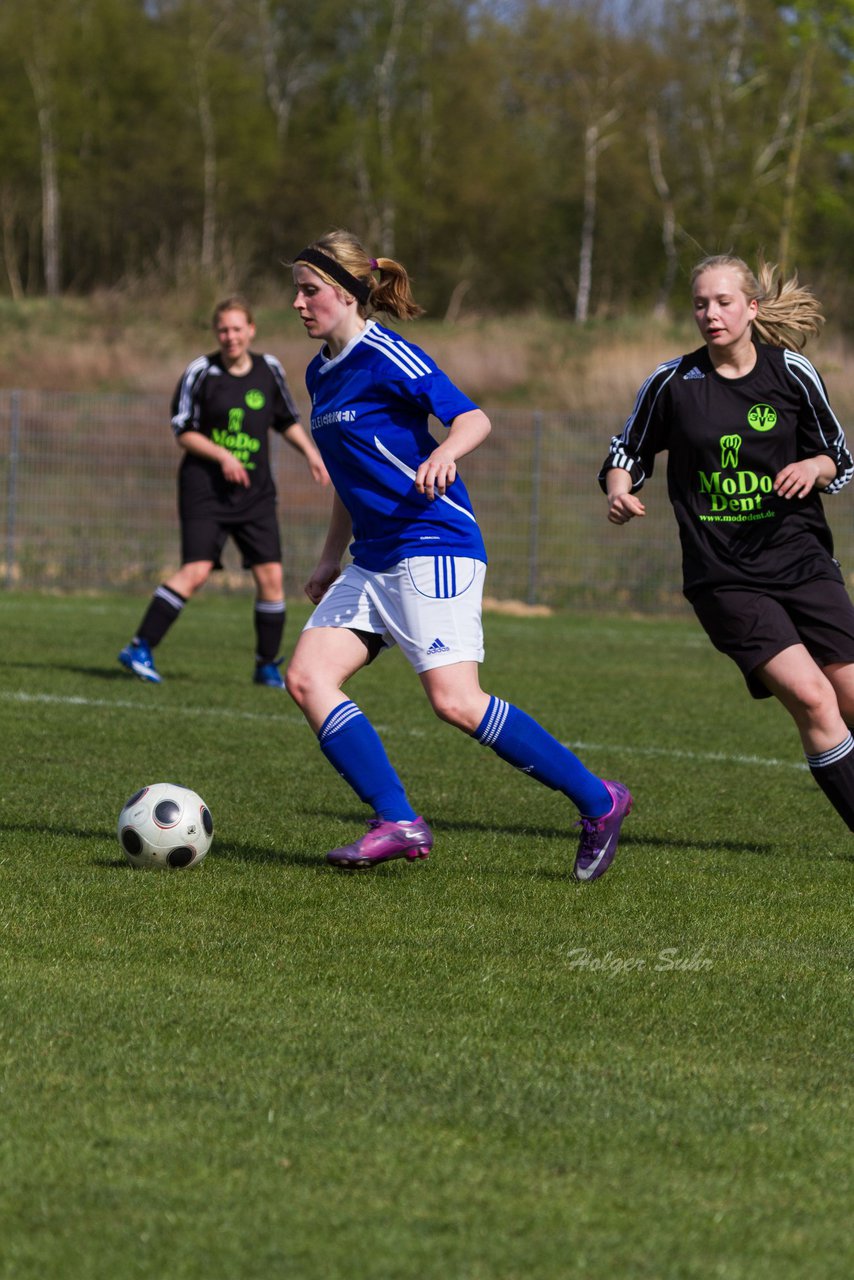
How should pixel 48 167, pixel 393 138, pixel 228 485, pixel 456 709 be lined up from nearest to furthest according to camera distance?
pixel 456 709
pixel 228 485
pixel 48 167
pixel 393 138

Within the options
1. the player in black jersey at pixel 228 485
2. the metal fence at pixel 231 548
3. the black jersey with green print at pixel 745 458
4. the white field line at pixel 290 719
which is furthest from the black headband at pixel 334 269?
the metal fence at pixel 231 548

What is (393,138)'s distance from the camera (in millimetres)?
46688

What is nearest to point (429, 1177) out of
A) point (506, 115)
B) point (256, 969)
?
point (256, 969)

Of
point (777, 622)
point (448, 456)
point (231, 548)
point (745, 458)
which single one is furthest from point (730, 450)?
point (231, 548)

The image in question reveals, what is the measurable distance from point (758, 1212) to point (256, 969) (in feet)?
5.43

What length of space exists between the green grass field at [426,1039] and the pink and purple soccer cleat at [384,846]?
0.08 m

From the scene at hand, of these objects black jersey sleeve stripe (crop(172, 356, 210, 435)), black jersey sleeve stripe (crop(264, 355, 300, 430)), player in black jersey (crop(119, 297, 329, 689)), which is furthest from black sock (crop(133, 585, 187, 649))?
black jersey sleeve stripe (crop(264, 355, 300, 430))

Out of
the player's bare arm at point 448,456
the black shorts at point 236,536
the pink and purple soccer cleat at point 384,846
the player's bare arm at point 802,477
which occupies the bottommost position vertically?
the black shorts at point 236,536

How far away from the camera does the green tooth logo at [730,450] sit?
17.2 ft

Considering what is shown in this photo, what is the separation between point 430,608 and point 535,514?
1424 centimetres

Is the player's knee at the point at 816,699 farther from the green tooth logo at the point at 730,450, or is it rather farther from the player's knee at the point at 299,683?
the player's knee at the point at 299,683

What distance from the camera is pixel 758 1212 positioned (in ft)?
8.45

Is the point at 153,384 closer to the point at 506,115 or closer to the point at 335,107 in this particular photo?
the point at 335,107

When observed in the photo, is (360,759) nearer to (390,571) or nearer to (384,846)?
(384,846)
